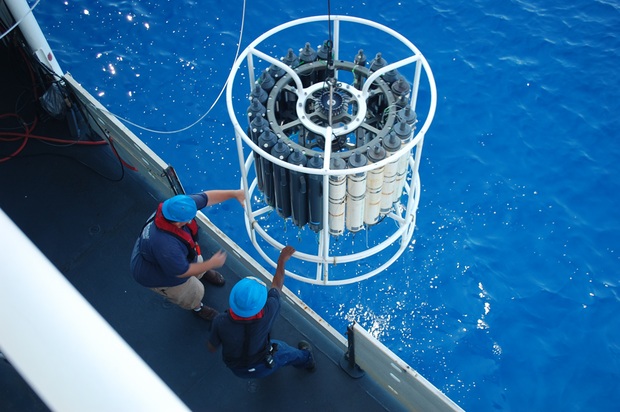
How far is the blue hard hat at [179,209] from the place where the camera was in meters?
5.07

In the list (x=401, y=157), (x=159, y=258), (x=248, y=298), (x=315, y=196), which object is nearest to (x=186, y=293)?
(x=159, y=258)

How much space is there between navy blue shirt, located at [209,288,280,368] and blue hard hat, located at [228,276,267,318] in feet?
0.50

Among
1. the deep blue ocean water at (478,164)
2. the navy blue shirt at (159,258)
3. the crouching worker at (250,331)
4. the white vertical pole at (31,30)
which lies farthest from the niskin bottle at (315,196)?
the white vertical pole at (31,30)

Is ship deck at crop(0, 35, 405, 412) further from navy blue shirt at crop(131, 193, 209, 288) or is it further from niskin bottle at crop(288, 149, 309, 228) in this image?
niskin bottle at crop(288, 149, 309, 228)

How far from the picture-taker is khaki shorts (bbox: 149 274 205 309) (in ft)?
19.0

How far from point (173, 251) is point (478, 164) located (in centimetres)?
601

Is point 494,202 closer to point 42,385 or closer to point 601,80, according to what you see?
point 601,80

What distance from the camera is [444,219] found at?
8.59 metres

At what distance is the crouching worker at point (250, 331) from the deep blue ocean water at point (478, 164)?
263cm

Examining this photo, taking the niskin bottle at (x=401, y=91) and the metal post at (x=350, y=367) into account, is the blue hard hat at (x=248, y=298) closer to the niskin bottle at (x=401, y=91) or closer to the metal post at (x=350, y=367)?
the metal post at (x=350, y=367)

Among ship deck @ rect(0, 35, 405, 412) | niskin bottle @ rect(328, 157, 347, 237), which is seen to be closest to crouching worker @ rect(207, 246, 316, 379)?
ship deck @ rect(0, 35, 405, 412)

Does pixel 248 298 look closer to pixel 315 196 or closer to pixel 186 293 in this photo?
pixel 315 196

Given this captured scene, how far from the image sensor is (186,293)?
5918 millimetres

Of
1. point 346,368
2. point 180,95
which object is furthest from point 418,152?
point 180,95
